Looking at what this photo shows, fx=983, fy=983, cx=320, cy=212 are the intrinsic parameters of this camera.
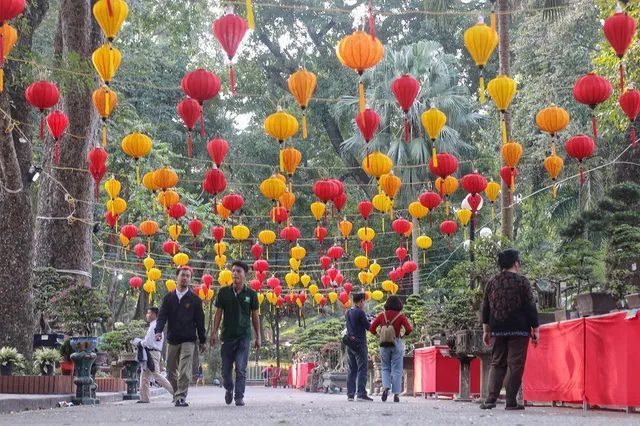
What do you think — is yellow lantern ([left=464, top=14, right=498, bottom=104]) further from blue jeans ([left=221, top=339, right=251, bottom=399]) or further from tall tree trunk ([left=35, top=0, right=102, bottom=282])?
tall tree trunk ([left=35, top=0, right=102, bottom=282])

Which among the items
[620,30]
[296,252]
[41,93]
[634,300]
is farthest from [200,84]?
[296,252]

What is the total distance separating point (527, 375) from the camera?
1440 cm

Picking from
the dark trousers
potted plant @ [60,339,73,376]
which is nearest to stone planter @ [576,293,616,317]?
the dark trousers

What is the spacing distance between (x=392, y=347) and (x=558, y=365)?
3.62 metres

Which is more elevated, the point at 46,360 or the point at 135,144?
the point at 135,144

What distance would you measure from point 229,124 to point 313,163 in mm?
4888

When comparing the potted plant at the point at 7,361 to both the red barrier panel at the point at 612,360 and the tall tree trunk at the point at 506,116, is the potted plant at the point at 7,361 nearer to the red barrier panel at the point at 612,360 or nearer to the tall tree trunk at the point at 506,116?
the red barrier panel at the point at 612,360

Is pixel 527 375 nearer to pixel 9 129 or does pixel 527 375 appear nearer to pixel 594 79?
pixel 594 79

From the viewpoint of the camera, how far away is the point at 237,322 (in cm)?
1294

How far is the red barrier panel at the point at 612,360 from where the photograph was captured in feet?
33.9

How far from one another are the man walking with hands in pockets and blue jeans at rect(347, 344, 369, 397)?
2.94 metres

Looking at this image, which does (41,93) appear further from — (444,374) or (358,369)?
(444,374)

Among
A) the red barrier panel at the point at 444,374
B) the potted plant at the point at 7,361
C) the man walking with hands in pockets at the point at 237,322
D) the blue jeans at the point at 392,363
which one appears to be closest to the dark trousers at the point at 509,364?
the man walking with hands in pockets at the point at 237,322

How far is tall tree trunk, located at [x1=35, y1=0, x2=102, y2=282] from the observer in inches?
846
